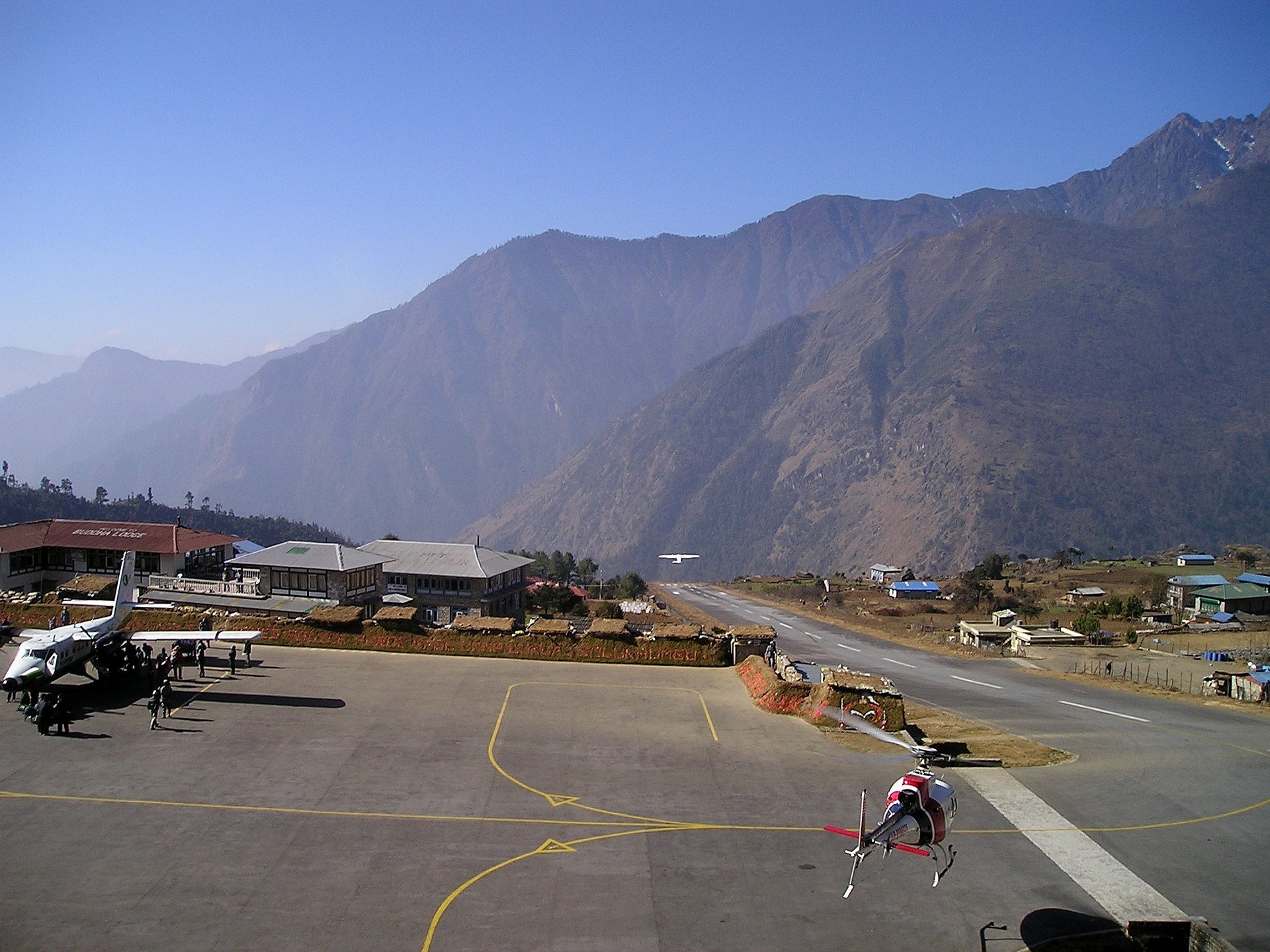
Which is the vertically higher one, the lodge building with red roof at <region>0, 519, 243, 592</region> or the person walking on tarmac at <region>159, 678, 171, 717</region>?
the lodge building with red roof at <region>0, 519, 243, 592</region>

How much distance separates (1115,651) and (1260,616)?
95.8 feet

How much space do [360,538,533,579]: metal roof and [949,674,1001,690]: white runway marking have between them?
117 ft

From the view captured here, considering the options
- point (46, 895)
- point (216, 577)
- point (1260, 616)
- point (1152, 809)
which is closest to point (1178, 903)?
point (1152, 809)

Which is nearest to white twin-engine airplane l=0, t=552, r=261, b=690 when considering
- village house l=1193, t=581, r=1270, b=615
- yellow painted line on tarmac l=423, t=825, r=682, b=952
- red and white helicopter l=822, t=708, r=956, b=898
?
yellow painted line on tarmac l=423, t=825, r=682, b=952

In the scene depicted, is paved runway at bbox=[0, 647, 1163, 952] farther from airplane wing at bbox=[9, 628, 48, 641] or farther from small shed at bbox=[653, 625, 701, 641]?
small shed at bbox=[653, 625, 701, 641]

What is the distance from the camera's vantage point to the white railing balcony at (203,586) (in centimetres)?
5466

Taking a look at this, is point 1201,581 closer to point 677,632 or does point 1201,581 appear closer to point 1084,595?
point 1084,595

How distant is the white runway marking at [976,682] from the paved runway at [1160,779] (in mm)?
171

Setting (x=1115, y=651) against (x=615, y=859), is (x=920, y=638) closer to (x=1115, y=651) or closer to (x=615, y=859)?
(x=1115, y=651)

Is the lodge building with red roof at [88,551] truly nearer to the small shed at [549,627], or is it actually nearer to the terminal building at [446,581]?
the terminal building at [446,581]

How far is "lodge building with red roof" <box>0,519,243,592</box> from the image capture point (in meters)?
59.5

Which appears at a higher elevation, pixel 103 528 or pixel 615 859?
pixel 103 528

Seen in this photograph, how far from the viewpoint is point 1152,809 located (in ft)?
87.2

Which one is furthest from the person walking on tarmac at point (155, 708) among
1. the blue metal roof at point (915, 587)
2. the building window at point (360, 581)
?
the blue metal roof at point (915, 587)
